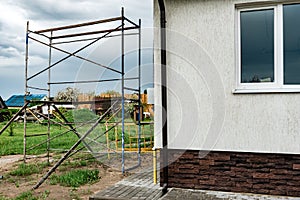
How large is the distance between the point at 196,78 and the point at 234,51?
757 millimetres

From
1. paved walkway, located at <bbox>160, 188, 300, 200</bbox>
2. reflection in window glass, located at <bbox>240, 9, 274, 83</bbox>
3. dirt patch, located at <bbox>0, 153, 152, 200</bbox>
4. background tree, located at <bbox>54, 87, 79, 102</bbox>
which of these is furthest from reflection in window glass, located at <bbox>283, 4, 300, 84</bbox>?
background tree, located at <bbox>54, 87, 79, 102</bbox>

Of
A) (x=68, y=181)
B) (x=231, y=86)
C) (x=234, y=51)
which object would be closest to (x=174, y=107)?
(x=231, y=86)

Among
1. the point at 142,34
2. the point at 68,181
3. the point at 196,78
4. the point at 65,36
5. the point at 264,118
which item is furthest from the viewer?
the point at 65,36

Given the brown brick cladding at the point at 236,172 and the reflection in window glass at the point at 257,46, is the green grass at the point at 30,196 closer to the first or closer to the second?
the brown brick cladding at the point at 236,172

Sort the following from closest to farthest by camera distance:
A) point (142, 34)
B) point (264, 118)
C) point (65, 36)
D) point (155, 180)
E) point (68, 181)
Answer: point (264, 118)
point (155, 180)
point (68, 181)
point (142, 34)
point (65, 36)

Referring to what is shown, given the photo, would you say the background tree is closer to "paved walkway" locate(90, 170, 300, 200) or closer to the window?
"paved walkway" locate(90, 170, 300, 200)

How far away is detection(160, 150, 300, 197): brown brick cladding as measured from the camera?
4.60m

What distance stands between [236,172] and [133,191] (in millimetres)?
1744

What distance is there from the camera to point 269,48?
4.79 m

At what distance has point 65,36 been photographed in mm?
8633

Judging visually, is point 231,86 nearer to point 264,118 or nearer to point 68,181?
point 264,118

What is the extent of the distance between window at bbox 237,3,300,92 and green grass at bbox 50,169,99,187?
11.5 ft

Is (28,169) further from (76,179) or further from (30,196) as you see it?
(30,196)

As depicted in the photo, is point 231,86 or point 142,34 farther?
point 142,34
